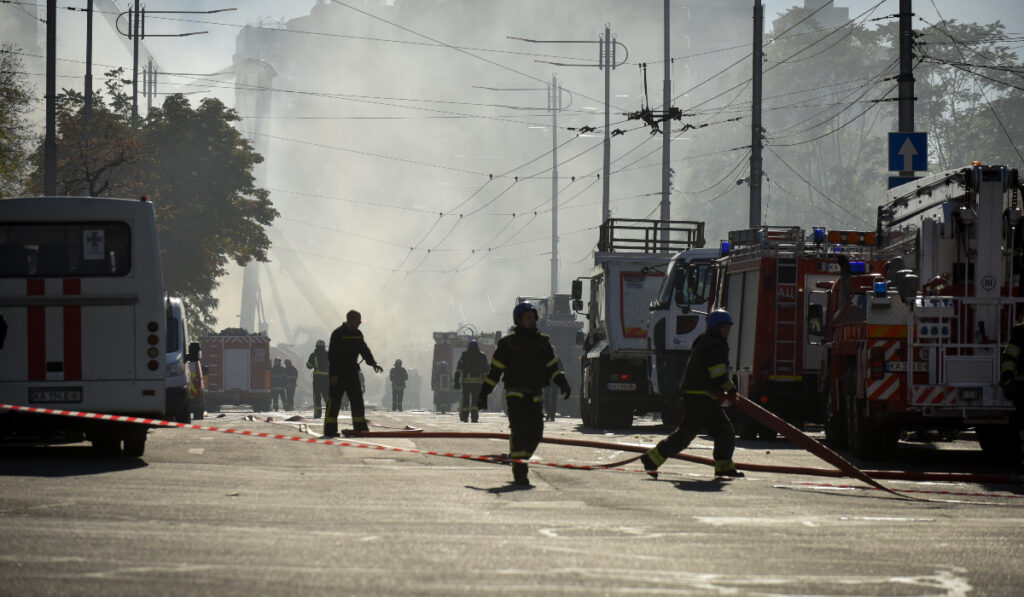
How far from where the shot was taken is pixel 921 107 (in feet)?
275

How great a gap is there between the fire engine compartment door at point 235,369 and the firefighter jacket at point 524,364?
42226 millimetres

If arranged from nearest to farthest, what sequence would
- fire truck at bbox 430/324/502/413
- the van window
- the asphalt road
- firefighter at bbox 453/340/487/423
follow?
1. the asphalt road
2. the van window
3. firefighter at bbox 453/340/487/423
4. fire truck at bbox 430/324/502/413

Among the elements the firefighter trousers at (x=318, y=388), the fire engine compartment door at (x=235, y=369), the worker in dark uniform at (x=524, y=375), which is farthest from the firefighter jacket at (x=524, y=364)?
the fire engine compartment door at (x=235, y=369)

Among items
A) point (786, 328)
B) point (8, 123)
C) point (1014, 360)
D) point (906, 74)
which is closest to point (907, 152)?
point (906, 74)

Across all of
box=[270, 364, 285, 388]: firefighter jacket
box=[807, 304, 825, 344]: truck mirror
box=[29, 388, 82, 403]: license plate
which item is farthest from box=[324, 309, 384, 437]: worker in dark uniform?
box=[270, 364, 285, 388]: firefighter jacket

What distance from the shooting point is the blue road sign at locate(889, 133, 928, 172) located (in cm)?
2562

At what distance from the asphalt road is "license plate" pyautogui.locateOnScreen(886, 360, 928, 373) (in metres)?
1.91

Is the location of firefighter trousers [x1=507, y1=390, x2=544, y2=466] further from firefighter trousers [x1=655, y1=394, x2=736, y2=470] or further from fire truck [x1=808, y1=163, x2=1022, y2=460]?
fire truck [x1=808, y1=163, x2=1022, y2=460]

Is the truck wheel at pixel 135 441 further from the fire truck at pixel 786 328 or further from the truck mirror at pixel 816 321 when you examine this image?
the fire truck at pixel 786 328

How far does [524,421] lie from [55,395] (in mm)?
4800

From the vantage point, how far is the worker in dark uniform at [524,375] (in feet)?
47.1

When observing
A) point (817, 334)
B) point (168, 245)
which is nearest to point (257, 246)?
point (168, 245)

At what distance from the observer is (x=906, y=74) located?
2683 centimetres

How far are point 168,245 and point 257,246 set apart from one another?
15.6ft
